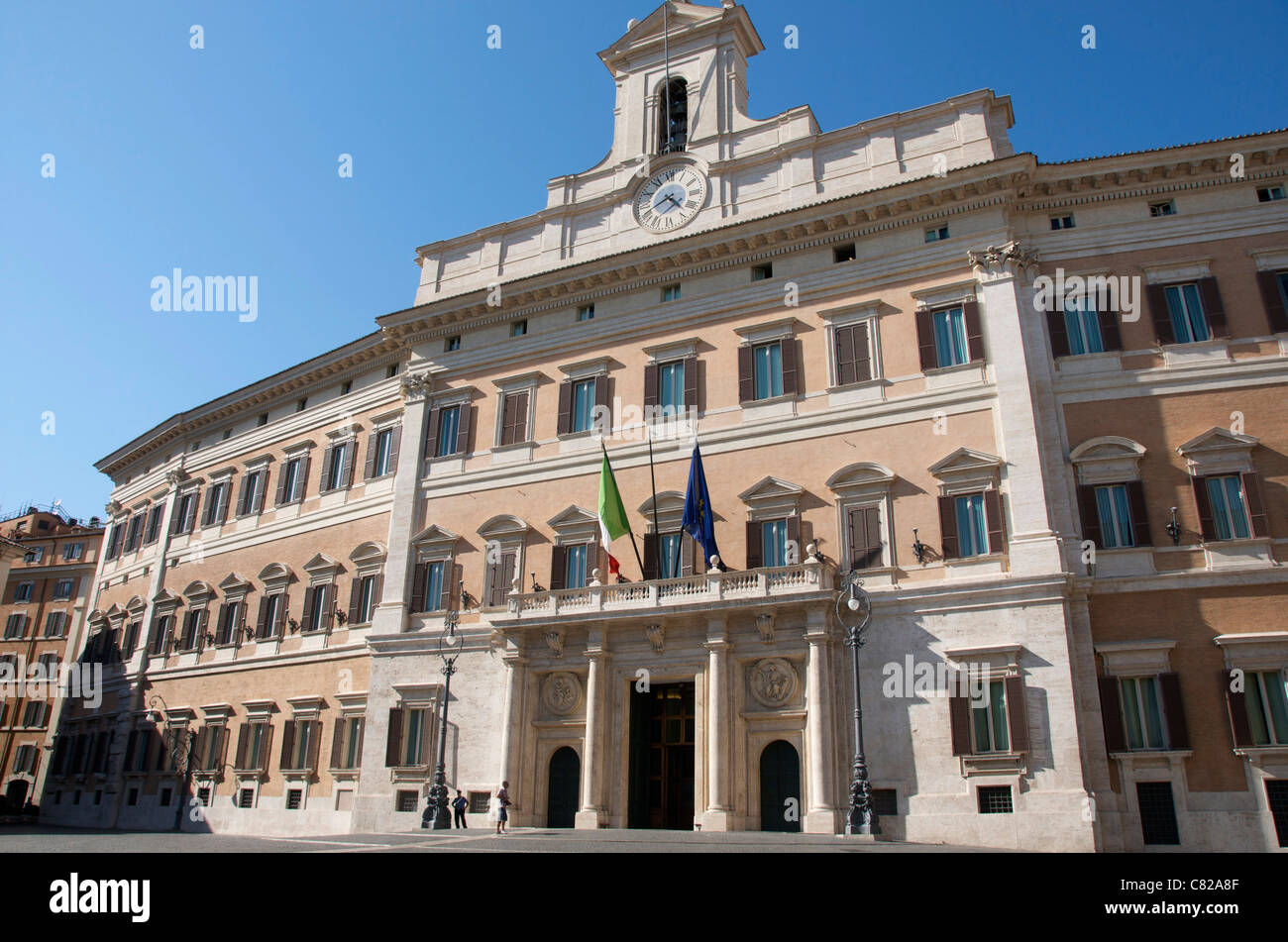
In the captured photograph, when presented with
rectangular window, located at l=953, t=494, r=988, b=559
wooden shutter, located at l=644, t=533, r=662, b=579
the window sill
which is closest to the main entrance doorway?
wooden shutter, located at l=644, t=533, r=662, b=579

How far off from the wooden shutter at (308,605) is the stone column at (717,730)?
1531cm

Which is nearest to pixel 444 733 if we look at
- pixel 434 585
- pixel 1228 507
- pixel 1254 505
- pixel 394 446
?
pixel 434 585

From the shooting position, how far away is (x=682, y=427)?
82.7ft

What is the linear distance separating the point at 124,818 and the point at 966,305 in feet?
113

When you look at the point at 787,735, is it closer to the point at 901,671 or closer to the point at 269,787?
the point at 901,671

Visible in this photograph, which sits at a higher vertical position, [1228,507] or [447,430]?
[447,430]

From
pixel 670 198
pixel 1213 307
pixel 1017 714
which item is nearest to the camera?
pixel 1017 714

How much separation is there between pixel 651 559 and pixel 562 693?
13.7 feet

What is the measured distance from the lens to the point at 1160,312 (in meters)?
21.5

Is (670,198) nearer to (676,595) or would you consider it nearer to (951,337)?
(951,337)

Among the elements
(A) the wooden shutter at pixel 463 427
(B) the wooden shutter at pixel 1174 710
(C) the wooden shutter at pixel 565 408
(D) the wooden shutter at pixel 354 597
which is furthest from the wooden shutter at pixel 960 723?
(D) the wooden shutter at pixel 354 597

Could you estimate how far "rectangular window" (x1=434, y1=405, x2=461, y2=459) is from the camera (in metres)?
29.0

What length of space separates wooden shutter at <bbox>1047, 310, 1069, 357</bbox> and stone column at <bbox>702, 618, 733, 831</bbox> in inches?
409

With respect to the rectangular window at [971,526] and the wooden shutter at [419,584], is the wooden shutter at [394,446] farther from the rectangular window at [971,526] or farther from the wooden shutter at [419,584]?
the rectangular window at [971,526]
